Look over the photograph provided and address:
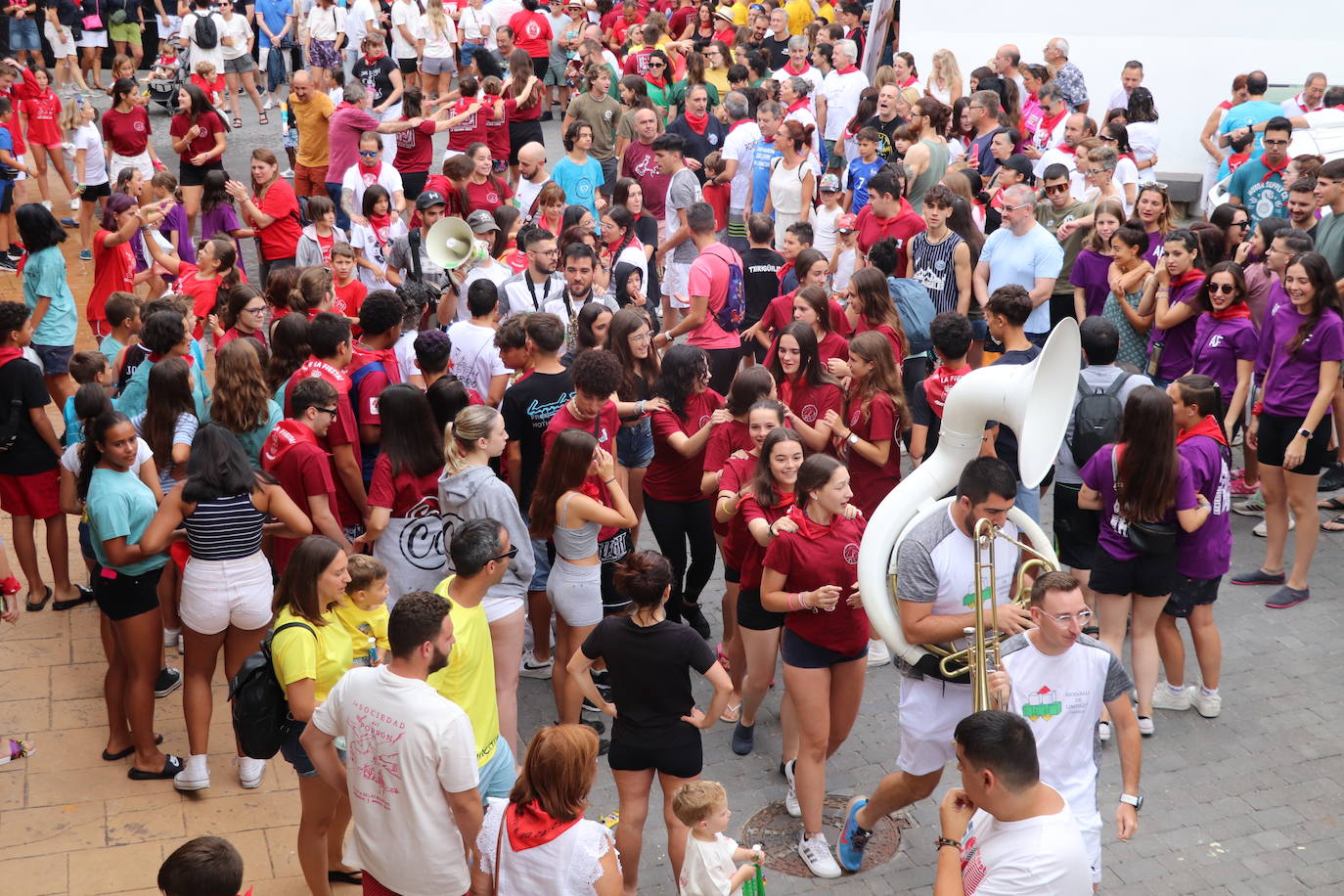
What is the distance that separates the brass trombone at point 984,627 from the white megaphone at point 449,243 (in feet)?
15.4

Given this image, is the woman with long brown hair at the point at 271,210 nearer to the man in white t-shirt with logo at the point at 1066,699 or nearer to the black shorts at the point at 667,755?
the black shorts at the point at 667,755

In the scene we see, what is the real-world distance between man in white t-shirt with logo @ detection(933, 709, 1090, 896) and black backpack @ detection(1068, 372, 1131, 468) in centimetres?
327

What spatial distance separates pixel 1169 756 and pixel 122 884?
4725 mm

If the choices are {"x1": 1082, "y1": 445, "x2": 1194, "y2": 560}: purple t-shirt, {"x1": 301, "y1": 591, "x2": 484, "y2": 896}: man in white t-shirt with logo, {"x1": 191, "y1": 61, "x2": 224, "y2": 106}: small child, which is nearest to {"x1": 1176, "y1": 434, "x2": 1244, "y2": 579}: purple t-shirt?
{"x1": 1082, "y1": 445, "x2": 1194, "y2": 560}: purple t-shirt

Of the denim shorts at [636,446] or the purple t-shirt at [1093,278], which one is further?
the purple t-shirt at [1093,278]

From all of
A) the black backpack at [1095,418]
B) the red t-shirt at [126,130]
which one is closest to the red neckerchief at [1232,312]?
the black backpack at [1095,418]

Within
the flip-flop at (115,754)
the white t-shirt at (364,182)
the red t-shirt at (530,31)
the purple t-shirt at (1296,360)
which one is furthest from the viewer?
the red t-shirt at (530,31)

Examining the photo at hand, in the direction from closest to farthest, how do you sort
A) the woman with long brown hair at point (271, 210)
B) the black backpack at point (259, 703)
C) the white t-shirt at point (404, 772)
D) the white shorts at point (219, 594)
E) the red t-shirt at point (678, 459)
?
1. the white t-shirt at point (404, 772)
2. the black backpack at point (259, 703)
3. the white shorts at point (219, 594)
4. the red t-shirt at point (678, 459)
5. the woman with long brown hair at point (271, 210)

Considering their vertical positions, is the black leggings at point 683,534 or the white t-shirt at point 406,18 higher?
the white t-shirt at point 406,18

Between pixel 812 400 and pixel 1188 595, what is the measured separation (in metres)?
2.09

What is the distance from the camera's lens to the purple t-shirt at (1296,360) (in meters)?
7.18

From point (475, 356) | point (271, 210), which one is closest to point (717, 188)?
point (271, 210)

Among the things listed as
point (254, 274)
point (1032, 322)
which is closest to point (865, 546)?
point (1032, 322)

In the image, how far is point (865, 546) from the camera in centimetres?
474
